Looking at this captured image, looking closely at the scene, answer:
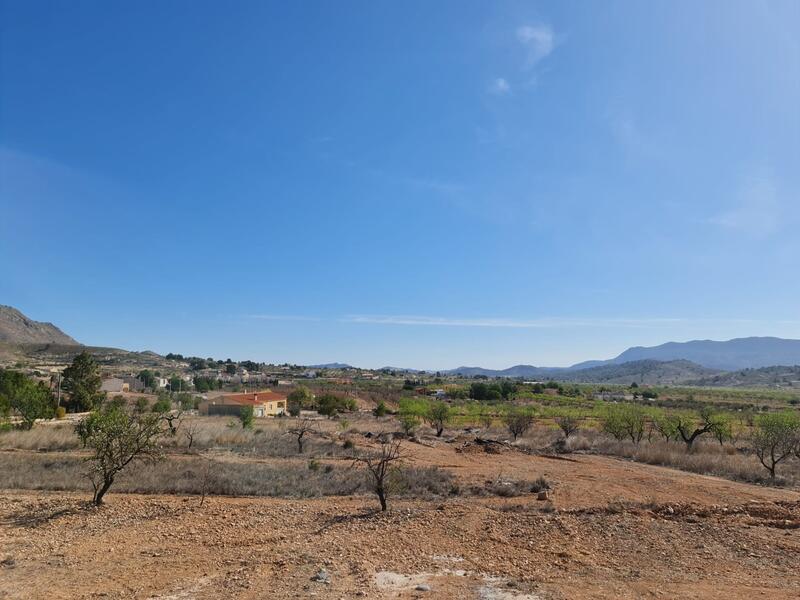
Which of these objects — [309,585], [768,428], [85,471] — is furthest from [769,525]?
[85,471]

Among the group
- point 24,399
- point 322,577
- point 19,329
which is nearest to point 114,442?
point 322,577

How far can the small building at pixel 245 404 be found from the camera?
5809 cm

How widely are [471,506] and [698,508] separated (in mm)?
6794

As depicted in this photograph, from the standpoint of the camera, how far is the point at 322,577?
918cm

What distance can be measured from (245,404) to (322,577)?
5181cm

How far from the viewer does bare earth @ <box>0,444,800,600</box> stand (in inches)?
348

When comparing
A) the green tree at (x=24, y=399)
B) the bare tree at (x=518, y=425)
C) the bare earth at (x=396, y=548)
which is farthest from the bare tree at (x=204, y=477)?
the bare tree at (x=518, y=425)

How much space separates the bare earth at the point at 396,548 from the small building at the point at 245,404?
42571 millimetres

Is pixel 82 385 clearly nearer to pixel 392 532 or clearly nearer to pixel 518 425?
pixel 518 425

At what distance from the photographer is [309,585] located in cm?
881

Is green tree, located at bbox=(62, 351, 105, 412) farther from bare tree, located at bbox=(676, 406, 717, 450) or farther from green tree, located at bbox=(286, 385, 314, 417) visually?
bare tree, located at bbox=(676, 406, 717, 450)

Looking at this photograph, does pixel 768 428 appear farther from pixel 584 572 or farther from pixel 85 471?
pixel 85 471

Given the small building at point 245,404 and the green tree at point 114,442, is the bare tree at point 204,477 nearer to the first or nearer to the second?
the green tree at point 114,442

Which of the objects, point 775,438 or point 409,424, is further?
point 409,424
